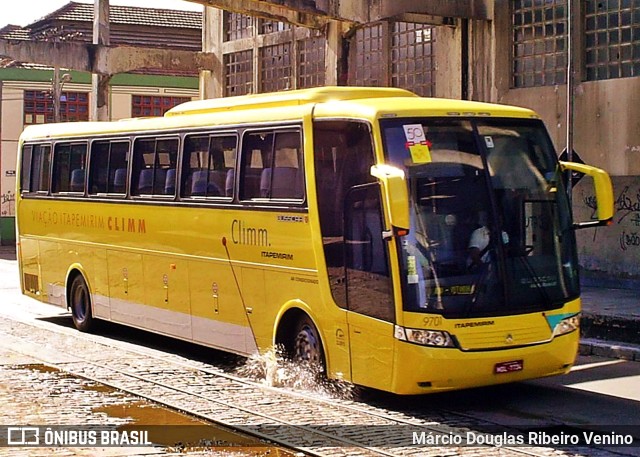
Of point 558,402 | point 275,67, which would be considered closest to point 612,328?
point 558,402

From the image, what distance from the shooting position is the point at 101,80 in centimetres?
3009

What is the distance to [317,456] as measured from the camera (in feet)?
28.2

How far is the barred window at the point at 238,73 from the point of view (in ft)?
95.4

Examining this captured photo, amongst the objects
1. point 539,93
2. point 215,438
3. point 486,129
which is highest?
point 539,93

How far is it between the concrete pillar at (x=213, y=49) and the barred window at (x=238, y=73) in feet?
0.51

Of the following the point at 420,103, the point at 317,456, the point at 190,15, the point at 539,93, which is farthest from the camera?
the point at 190,15

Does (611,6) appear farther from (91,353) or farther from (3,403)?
(3,403)

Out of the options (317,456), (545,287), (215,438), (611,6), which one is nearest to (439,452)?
(317,456)

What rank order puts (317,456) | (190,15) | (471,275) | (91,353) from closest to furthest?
Result: 1. (317,456)
2. (471,275)
3. (91,353)
4. (190,15)

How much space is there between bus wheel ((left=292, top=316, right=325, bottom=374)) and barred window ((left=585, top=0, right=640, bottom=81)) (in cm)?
975

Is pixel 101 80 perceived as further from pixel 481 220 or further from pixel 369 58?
pixel 481 220

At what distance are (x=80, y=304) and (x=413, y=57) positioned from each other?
30.1 feet

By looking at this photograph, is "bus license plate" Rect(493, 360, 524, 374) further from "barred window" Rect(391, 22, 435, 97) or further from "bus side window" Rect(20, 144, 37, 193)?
"barred window" Rect(391, 22, 435, 97)

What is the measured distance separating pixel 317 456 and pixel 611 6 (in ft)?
42.7
